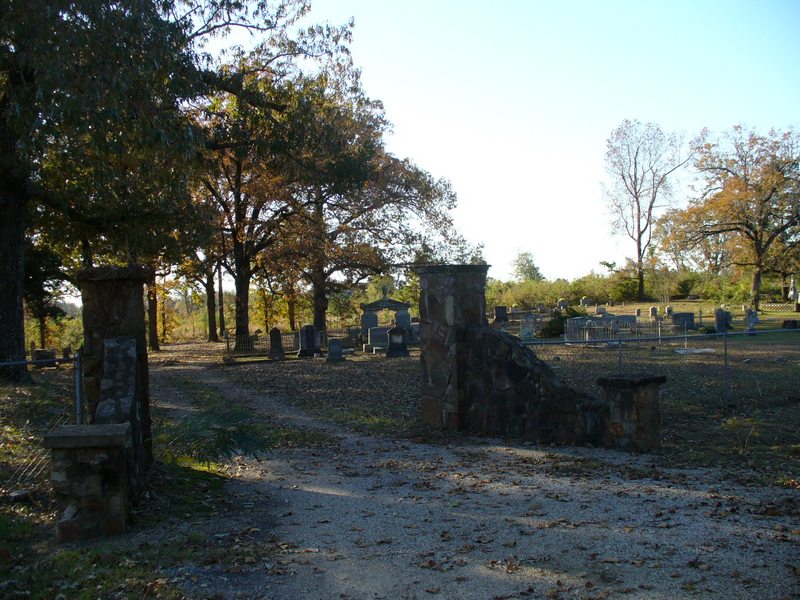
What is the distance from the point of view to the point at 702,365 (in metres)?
17.0

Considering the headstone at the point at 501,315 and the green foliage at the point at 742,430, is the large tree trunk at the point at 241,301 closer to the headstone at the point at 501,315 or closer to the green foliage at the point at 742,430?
the headstone at the point at 501,315

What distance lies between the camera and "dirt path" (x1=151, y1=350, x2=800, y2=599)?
13.6 feet

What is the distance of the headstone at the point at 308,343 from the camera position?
84.6 ft

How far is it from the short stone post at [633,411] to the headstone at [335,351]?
50.6 ft

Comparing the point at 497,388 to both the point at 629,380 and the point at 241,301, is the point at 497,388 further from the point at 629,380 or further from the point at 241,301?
the point at 241,301

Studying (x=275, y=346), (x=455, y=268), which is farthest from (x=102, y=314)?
(x=275, y=346)

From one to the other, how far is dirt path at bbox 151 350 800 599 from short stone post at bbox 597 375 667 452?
32 cm

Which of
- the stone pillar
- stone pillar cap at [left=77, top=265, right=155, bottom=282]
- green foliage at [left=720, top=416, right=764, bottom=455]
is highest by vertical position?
stone pillar cap at [left=77, top=265, right=155, bottom=282]

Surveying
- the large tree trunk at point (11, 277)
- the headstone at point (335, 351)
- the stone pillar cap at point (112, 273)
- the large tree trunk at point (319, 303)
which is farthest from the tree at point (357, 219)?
the stone pillar cap at point (112, 273)

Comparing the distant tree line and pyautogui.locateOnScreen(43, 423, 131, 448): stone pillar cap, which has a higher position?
the distant tree line

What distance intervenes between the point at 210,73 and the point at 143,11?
3.08m

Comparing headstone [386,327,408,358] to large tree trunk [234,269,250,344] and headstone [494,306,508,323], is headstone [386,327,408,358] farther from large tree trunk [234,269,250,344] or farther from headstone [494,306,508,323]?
headstone [494,306,508,323]

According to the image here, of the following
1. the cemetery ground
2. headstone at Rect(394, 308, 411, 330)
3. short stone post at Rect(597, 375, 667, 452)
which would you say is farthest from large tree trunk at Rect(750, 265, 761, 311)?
short stone post at Rect(597, 375, 667, 452)

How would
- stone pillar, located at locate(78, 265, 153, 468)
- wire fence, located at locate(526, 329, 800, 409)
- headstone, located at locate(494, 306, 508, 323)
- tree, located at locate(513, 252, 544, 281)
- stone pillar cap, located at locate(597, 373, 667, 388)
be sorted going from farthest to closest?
tree, located at locate(513, 252, 544, 281), headstone, located at locate(494, 306, 508, 323), wire fence, located at locate(526, 329, 800, 409), stone pillar cap, located at locate(597, 373, 667, 388), stone pillar, located at locate(78, 265, 153, 468)
